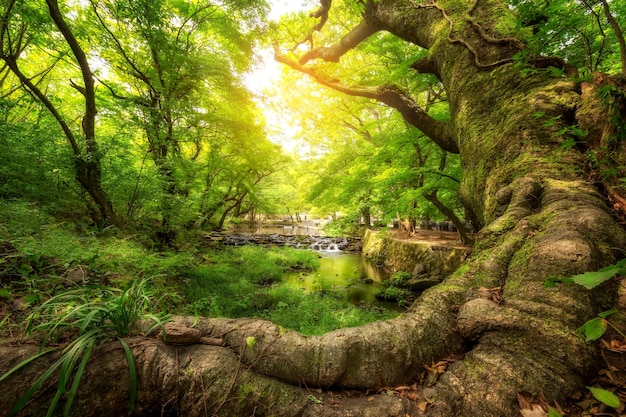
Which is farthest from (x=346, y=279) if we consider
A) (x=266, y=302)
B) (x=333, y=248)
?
(x=333, y=248)

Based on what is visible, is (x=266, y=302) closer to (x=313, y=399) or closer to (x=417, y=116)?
(x=313, y=399)

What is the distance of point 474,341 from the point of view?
1725 millimetres

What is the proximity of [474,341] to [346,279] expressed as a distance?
26.6 feet

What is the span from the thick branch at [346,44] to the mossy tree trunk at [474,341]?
451 centimetres

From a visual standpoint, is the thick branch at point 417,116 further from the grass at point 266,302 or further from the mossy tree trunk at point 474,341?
the grass at point 266,302

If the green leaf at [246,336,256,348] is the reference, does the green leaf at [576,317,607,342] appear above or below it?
above

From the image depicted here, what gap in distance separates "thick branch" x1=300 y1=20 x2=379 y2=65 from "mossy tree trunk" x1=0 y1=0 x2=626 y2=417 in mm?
4514

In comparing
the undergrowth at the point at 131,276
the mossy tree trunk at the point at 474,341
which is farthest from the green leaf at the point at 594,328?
the undergrowth at the point at 131,276

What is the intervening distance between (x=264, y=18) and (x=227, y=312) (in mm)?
8536

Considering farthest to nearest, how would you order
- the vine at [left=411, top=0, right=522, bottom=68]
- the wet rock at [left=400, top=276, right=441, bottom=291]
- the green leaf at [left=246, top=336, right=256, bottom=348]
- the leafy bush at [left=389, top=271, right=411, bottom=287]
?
the leafy bush at [left=389, top=271, right=411, bottom=287] < the wet rock at [left=400, top=276, right=441, bottom=291] < the vine at [left=411, top=0, right=522, bottom=68] < the green leaf at [left=246, top=336, right=256, bottom=348]

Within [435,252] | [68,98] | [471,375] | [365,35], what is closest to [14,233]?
[471,375]

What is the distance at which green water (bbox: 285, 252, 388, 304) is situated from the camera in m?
7.83

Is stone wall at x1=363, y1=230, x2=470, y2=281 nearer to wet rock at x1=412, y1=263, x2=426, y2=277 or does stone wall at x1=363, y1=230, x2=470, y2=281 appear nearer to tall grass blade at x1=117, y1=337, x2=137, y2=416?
wet rock at x1=412, y1=263, x2=426, y2=277

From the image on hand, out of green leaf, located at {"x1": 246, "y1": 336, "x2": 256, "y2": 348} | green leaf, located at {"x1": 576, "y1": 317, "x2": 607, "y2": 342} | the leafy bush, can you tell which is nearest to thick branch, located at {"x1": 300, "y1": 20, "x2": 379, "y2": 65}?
green leaf, located at {"x1": 576, "y1": 317, "x2": 607, "y2": 342}
